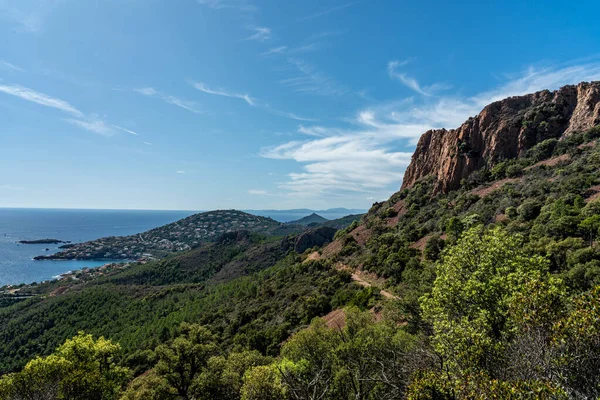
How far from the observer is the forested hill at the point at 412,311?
9.22m

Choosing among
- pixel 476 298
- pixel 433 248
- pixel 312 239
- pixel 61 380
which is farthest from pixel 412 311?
pixel 312 239

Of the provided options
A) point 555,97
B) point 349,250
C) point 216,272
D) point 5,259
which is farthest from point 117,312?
point 5,259

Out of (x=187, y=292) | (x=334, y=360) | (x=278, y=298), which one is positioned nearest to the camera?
(x=334, y=360)

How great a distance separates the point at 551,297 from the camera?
9.86 meters

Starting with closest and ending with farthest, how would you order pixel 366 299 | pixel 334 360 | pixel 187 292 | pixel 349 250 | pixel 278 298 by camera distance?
pixel 334 360 < pixel 366 299 < pixel 278 298 < pixel 349 250 < pixel 187 292

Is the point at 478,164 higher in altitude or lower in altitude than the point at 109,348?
higher

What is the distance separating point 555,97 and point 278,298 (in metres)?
76.5

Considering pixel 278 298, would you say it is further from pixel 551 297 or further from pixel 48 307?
pixel 48 307

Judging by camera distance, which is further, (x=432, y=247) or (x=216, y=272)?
(x=216, y=272)

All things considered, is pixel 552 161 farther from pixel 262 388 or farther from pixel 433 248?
pixel 262 388

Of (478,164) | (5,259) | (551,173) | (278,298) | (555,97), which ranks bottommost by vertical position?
(5,259)

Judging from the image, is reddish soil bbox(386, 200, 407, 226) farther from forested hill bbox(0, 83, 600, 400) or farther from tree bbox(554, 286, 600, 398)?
tree bbox(554, 286, 600, 398)

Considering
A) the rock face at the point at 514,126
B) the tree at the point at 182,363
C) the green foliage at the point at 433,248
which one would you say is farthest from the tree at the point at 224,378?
the rock face at the point at 514,126

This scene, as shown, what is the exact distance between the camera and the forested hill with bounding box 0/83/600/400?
9219mm
